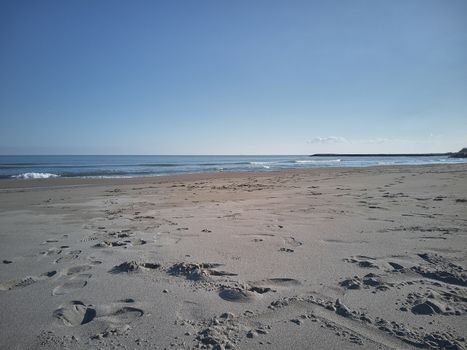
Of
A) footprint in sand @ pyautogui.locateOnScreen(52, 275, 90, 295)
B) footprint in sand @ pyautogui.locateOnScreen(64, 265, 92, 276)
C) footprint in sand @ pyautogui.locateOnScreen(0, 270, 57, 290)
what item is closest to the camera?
footprint in sand @ pyautogui.locateOnScreen(52, 275, 90, 295)

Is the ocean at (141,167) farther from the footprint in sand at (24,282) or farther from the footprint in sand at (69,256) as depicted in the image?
the footprint in sand at (24,282)

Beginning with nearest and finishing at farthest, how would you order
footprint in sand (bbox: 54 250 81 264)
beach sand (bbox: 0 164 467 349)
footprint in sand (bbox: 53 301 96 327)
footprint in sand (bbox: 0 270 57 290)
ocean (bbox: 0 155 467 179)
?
beach sand (bbox: 0 164 467 349)
footprint in sand (bbox: 53 301 96 327)
footprint in sand (bbox: 0 270 57 290)
footprint in sand (bbox: 54 250 81 264)
ocean (bbox: 0 155 467 179)

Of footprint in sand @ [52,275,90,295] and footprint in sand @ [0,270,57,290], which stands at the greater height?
footprint in sand @ [52,275,90,295]

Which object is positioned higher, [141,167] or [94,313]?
[94,313]

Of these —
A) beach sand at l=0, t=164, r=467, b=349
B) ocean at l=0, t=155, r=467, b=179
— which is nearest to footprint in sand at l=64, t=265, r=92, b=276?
beach sand at l=0, t=164, r=467, b=349

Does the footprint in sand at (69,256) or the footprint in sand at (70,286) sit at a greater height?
the footprint in sand at (70,286)

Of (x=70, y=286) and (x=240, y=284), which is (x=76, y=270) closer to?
(x=70, y=286)

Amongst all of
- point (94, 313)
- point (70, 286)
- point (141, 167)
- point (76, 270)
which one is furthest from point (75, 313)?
point (141, 167)

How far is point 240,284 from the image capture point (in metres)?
2.86

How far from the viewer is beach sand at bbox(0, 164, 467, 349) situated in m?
2.07

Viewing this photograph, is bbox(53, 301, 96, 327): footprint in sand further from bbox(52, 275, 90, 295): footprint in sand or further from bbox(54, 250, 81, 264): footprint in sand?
bbox(54, 250, 81, 264): footprint in sand

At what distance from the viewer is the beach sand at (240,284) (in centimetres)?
207

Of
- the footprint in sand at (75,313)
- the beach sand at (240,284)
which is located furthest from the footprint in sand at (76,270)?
the footprint in sand at (75,313)

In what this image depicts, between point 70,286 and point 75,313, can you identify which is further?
point 70,286
